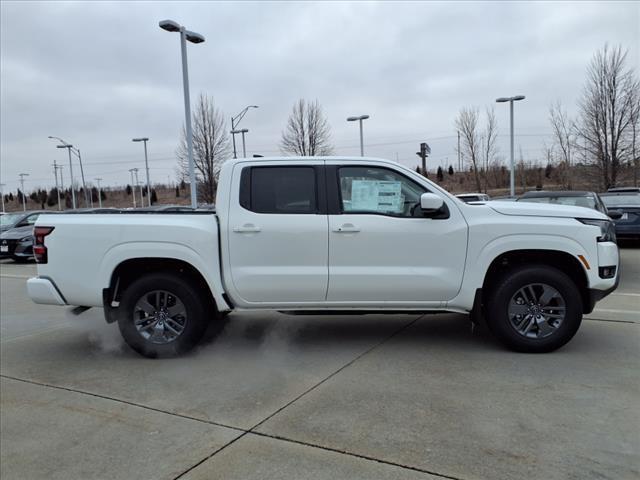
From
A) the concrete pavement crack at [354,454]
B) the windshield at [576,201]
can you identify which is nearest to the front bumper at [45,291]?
the concrete pavement crack at [354,454]

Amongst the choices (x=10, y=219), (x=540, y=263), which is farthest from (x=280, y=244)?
(x=10, y=219)

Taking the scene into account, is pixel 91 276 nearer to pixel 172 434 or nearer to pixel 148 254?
pixel 148 254

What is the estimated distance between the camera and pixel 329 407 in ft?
12.6

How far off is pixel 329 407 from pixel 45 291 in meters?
3.19

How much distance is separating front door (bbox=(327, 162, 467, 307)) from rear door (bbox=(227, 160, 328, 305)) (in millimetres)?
149

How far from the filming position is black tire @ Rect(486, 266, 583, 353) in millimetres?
4816

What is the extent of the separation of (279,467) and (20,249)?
16.4 metres

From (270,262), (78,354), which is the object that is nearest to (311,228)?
(270,262)

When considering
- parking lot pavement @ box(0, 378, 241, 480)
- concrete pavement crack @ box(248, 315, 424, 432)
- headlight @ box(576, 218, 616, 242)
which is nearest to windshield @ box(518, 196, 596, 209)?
headlight @ box(576, 218, 616, 242)

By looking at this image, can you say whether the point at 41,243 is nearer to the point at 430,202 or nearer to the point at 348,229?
the point at 348,229

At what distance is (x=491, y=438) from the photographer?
129 inches

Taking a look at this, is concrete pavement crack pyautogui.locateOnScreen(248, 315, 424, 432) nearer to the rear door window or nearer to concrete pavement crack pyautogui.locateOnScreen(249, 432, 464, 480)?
concrete pavement crack pyautogui.locateOnScreen(249, 432, 464, 480)

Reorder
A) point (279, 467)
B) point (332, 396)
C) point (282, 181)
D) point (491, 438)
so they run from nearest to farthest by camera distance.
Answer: point (279, 467), point (491, 438), point (332, 396), point (282, 181)

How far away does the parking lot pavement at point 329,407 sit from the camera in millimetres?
3066
